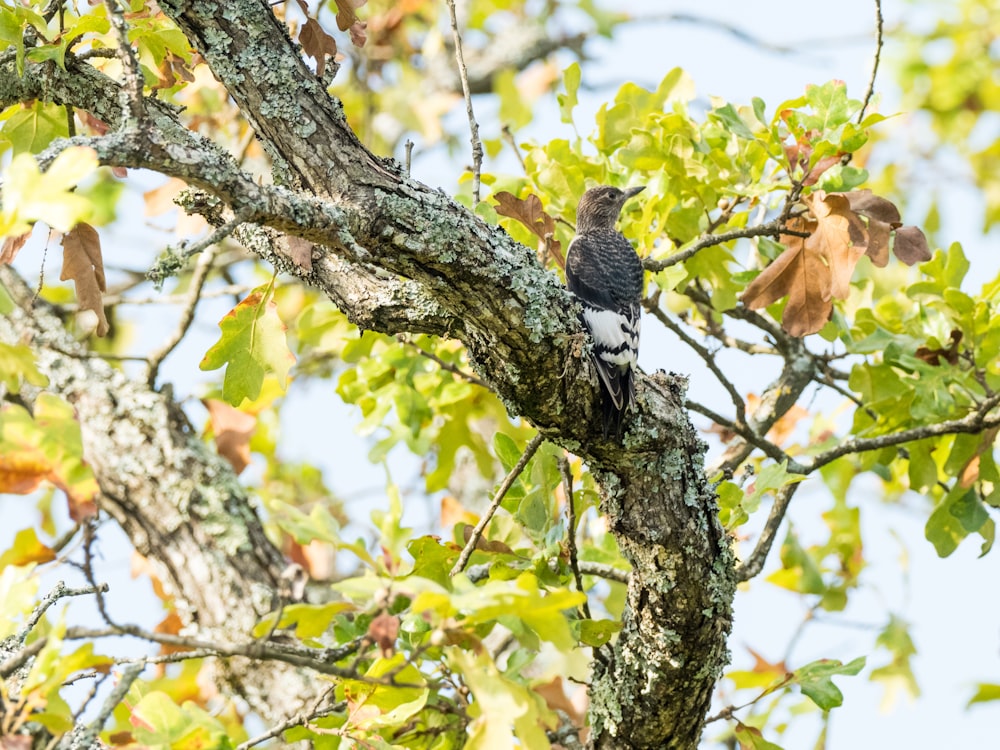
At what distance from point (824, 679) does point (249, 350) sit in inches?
65.2

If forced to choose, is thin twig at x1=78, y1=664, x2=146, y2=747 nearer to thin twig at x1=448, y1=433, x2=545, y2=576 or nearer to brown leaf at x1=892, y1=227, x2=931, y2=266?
thin twig at x1=448, y1=433, x2=545, y2=576

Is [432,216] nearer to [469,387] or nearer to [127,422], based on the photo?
[469,387]

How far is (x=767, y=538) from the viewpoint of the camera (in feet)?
10.4

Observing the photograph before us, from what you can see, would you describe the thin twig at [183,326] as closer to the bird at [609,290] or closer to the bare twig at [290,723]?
the bird at [609,290]

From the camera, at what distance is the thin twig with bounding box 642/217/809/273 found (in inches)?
106

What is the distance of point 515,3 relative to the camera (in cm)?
652

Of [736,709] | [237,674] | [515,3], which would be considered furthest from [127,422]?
[515,3]

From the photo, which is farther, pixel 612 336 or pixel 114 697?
pixel 612 336

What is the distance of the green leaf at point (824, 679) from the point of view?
8.32 feet

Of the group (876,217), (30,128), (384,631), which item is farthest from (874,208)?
(30,128)

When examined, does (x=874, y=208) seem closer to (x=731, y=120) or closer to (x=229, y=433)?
(x=731, y=120)

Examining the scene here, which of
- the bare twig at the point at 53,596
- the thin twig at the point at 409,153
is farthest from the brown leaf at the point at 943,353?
the bare twig at the point at 53,596

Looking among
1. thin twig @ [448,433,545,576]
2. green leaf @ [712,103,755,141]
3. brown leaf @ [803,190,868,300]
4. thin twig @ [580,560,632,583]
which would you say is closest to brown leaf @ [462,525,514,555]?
thin twig @ [448,433,545,576]

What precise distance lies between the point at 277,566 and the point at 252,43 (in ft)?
7.24
